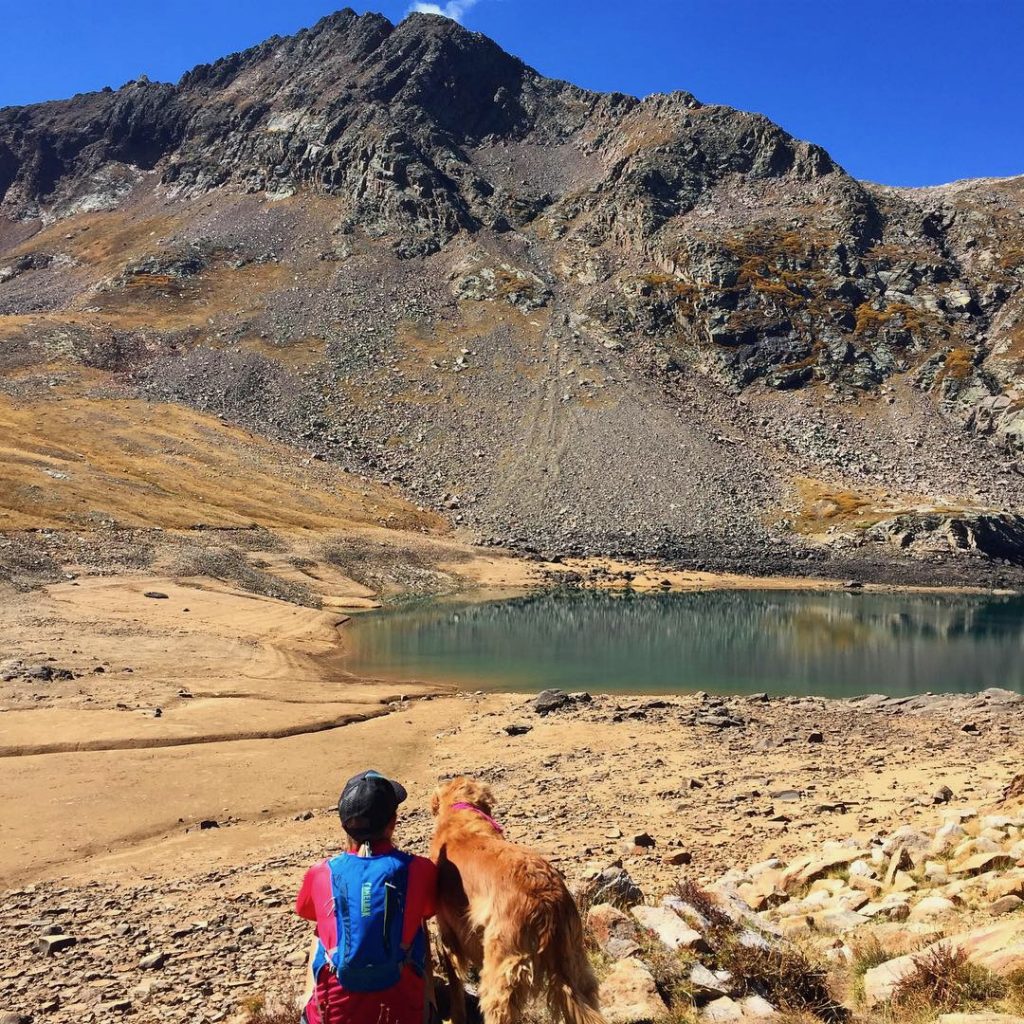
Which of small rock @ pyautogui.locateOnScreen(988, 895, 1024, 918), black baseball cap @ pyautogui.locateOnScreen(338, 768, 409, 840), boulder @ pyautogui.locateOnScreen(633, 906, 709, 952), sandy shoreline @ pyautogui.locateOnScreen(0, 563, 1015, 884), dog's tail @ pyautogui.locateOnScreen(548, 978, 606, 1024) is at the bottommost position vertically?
sandy shoreline @ pyautogui.locateOnScreen(0, 563, 1015, 884)

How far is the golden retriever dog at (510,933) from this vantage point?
190 inches

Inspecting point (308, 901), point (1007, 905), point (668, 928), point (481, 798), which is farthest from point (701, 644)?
point (308, 901)

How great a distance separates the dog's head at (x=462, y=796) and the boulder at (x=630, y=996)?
1.61 meters

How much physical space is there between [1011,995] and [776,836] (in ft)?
24.7

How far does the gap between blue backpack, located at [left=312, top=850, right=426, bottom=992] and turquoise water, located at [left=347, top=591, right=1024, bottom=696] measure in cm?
2710

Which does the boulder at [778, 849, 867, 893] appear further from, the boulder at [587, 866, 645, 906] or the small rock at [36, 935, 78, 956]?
the small rock at [36, 935, 78, 956]

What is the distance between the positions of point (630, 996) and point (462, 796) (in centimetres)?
192

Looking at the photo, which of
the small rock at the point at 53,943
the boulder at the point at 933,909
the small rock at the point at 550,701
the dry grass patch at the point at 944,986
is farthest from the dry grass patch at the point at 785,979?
the small rock at the point at 550,701

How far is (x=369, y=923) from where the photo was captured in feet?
15.3

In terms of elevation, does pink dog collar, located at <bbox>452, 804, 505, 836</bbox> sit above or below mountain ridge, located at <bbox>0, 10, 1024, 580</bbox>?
below

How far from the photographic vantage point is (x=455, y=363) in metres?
109

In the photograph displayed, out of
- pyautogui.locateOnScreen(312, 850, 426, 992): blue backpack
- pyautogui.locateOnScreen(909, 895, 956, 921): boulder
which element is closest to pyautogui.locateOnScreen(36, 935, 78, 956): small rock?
pyautogui.locateOnScreen(312, 850, 426, 992): blue backpack

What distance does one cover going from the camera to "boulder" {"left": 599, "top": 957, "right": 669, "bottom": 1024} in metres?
5.69

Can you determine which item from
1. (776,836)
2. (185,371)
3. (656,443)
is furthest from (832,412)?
(776,836)
